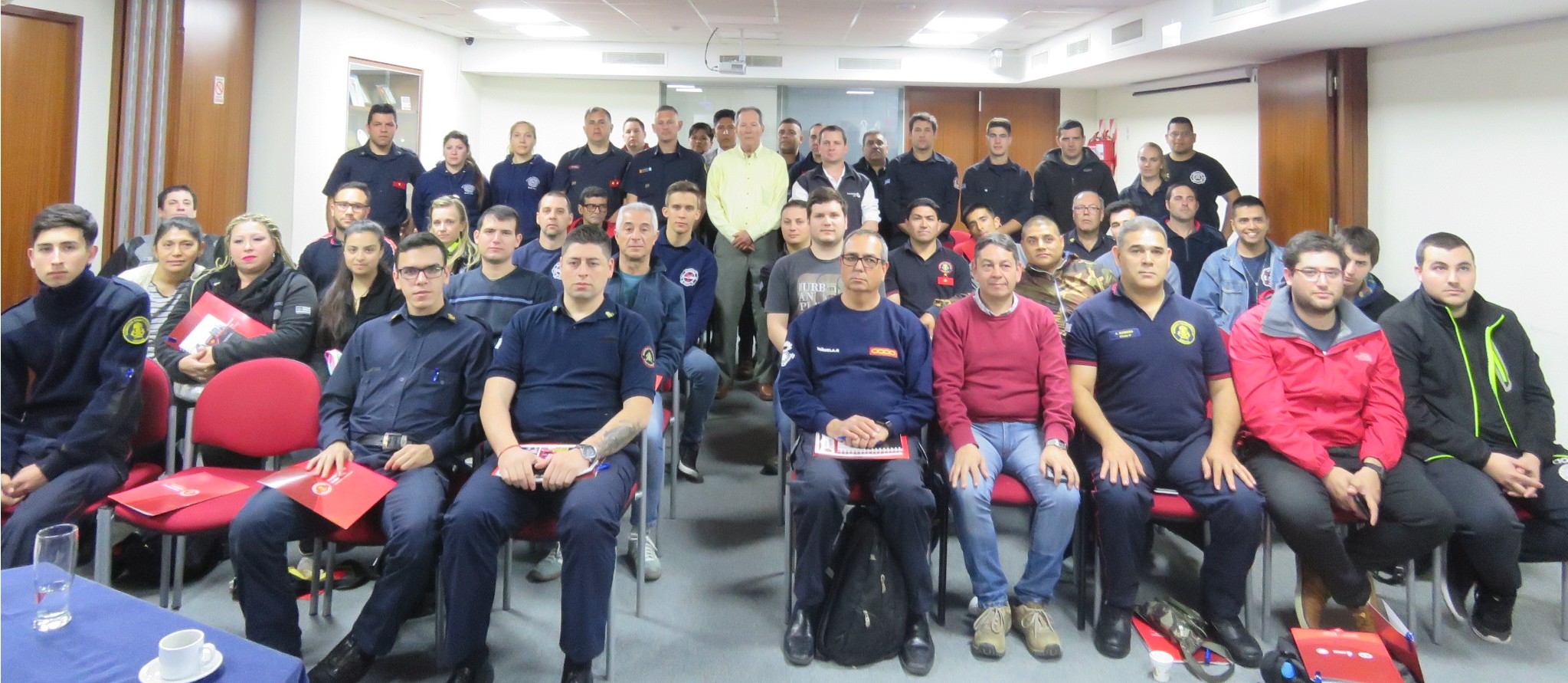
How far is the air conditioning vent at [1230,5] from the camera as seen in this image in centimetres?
510

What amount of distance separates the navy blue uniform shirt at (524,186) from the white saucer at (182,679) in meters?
4.53

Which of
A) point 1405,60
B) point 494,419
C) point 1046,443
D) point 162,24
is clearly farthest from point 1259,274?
point 162,24

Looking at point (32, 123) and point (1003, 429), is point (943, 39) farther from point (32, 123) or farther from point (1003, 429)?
point (32, 123)

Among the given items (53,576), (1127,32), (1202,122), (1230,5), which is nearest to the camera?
(53,576)

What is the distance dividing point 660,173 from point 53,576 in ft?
14.1

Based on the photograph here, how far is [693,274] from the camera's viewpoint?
4195 millimetres

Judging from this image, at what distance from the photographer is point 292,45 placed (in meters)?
6.51

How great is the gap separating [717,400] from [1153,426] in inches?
116

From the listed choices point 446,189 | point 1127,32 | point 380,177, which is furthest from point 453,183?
point 1127,32

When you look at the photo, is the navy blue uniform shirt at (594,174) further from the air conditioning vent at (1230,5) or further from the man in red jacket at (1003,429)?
the air conditioning vent at (1230,5)

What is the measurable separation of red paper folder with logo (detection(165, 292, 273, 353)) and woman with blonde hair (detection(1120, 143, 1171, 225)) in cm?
478

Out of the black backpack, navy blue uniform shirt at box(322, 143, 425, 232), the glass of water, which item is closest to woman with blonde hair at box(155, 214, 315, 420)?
the glass of water

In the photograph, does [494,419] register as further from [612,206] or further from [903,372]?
[612,206]

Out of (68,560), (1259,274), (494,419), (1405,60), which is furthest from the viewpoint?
(1405,60)
